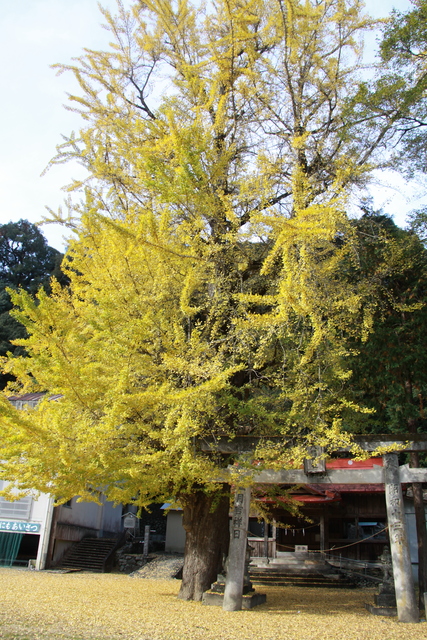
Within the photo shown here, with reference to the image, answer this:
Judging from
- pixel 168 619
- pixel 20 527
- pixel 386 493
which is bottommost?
pixel 168 619

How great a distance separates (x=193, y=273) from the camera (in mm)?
7199

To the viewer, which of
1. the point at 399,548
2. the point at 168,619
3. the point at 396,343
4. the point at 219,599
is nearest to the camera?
the point at 168,619

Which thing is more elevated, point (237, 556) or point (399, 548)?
point (399, 548)

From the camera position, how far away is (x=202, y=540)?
8.86 m

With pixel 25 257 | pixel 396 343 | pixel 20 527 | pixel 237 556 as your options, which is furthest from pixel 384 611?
pixel 25 257

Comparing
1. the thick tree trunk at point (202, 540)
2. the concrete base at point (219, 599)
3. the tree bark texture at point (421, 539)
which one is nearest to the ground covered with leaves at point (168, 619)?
the concrete base at point (219, 599)

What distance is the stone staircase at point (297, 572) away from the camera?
13.2 m

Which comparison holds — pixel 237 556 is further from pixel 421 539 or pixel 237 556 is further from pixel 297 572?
pixel 297 572

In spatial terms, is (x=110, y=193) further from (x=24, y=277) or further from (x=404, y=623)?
(x=24, y=277)

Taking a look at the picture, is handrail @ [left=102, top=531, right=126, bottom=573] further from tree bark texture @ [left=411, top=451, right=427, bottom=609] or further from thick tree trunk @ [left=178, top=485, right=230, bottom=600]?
tree bark texture @ [left=411, top=451, right=427, bottom=609]

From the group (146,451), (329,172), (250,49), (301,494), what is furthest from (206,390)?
(301,494)

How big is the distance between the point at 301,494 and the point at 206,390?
9976mm

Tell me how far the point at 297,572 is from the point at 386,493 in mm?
7756

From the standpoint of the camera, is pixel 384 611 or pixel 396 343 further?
pixel 396 343
